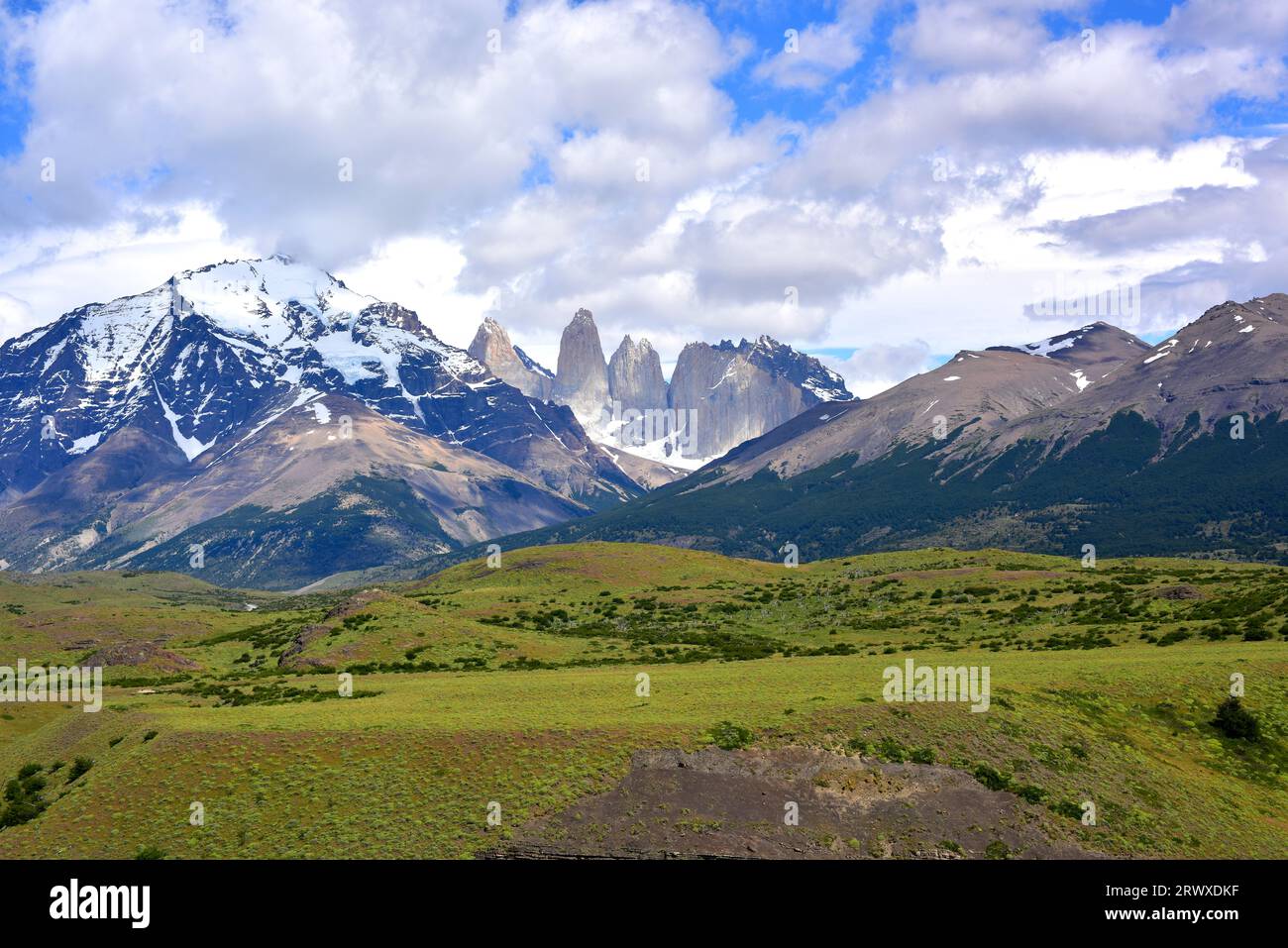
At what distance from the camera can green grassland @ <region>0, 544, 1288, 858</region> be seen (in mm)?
46031

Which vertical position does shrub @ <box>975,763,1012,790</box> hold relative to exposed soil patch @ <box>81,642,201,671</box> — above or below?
A: below

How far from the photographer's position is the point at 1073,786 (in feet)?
160

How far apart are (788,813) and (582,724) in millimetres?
12325

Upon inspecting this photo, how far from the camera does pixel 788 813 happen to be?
45.3m

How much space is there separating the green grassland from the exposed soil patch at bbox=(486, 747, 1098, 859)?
1.15 m

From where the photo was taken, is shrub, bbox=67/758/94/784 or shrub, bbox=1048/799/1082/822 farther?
shrub, bbox=67/758/94/784

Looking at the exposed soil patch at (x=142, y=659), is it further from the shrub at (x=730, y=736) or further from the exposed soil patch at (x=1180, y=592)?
the exposed soil patch at (x=1180, y=592)

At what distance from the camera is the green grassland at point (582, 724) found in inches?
1812

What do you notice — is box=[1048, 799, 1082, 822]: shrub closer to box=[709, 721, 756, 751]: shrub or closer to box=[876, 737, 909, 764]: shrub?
box=[876, 737, 909, 764]: shrub

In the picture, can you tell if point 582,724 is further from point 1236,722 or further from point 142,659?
point 142,659

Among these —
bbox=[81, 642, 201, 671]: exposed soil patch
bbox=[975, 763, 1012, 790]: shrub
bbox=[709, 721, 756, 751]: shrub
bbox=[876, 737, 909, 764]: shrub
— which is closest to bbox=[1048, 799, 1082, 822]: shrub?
bbox=[975, 763, 1012, 790]: shrub
